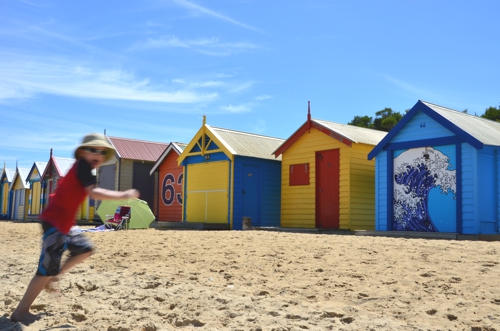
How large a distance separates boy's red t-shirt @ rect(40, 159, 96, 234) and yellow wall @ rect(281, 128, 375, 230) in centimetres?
1082

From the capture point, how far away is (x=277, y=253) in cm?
786

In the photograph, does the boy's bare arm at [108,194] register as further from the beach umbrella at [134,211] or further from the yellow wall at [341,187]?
the beach umbrella at [134,211]

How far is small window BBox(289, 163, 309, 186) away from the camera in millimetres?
16250

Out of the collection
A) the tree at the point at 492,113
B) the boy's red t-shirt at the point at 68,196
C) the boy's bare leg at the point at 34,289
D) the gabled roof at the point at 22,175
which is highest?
the tree at the point at 492,113

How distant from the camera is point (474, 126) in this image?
12.8 m

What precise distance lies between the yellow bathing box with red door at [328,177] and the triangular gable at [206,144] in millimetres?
1960

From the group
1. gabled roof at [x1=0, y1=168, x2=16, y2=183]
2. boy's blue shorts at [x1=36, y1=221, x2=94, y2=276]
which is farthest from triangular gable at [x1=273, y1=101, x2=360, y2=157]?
gabled roof at [x1=0, y1=168, x2=16, y2=183]

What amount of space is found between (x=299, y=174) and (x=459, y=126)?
577 centimetres

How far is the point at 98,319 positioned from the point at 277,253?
3.37m

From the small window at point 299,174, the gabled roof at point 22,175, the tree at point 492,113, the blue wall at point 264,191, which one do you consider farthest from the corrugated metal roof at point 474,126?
the gabled roof at point 22,175

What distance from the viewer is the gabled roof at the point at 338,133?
49.0ft

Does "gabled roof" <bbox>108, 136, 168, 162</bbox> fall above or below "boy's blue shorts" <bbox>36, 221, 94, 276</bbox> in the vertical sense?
above

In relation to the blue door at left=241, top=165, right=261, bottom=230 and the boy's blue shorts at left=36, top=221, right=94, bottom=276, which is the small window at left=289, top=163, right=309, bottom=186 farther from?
the boy's blue shorts at left=36, top=221, right=94, bottom=276

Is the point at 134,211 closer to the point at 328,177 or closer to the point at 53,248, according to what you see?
the point at 328,177
